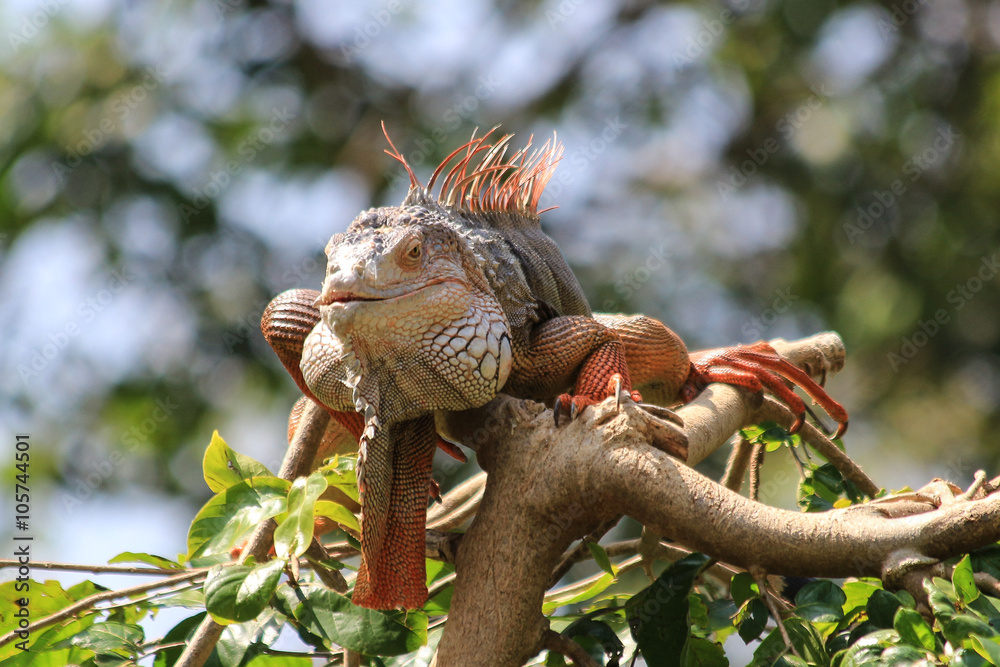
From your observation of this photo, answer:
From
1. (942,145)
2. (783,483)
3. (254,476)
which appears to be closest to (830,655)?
(254,476)

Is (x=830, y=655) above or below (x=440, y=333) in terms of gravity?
below

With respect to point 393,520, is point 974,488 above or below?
below

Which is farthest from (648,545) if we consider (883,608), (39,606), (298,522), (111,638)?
→ (39,606)

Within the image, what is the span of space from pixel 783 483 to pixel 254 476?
199 inches

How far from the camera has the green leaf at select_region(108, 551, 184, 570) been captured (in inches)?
85.4

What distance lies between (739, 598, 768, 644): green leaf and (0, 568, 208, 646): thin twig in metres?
1.27

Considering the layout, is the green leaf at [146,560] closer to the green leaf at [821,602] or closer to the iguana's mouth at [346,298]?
the iguana's mouth at [346,298]

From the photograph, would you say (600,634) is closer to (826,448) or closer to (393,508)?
(393,508)

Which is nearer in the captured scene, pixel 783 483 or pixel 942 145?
pixel 783 483

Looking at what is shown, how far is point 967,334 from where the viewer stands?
800cm

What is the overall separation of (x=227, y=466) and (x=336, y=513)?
18.0 inches

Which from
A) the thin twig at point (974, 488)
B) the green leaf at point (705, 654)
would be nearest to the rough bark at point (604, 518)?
the thin twig at point (974, 488)

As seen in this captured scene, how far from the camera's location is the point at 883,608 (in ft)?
5.78

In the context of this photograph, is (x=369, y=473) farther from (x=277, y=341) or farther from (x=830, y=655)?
(x=830, y=655)
